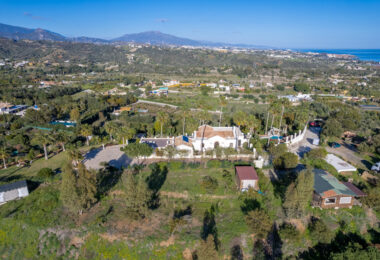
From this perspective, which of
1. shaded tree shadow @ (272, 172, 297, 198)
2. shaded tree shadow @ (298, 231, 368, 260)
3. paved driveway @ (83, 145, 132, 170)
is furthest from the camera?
paved driveway @ (83, 145, 132, 170)

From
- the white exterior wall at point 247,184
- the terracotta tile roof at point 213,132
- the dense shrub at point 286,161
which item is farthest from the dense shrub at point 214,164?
the dense shrub at point 286,161

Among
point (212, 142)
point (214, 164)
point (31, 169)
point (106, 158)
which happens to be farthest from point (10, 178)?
point (212, 142)

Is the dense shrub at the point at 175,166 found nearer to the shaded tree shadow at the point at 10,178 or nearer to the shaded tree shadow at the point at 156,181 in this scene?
the shaded tree shadow at the point at 156,181

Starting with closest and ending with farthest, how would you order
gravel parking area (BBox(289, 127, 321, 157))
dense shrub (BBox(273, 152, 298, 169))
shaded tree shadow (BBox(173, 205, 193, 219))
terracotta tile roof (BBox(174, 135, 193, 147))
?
shaded tree shadow (BBox(173, 205, 193, 219)) < dense shrub (BBox(273, 152, 298, 169)) < terracotta tile roof (BBox(174, 135, 193, 147)) < gravel parking area (BBox(289, 127, 321, 157))

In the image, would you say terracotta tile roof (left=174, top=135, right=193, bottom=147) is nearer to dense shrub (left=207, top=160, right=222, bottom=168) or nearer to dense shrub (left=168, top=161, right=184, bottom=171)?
dense shrub (left=168, top=161, right=184, bottom=171)

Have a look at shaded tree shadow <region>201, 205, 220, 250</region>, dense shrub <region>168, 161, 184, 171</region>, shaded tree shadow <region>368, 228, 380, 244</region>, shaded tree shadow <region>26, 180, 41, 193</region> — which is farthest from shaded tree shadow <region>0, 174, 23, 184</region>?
shaded tree shadow <region>368, 228, 380, 244</region>
